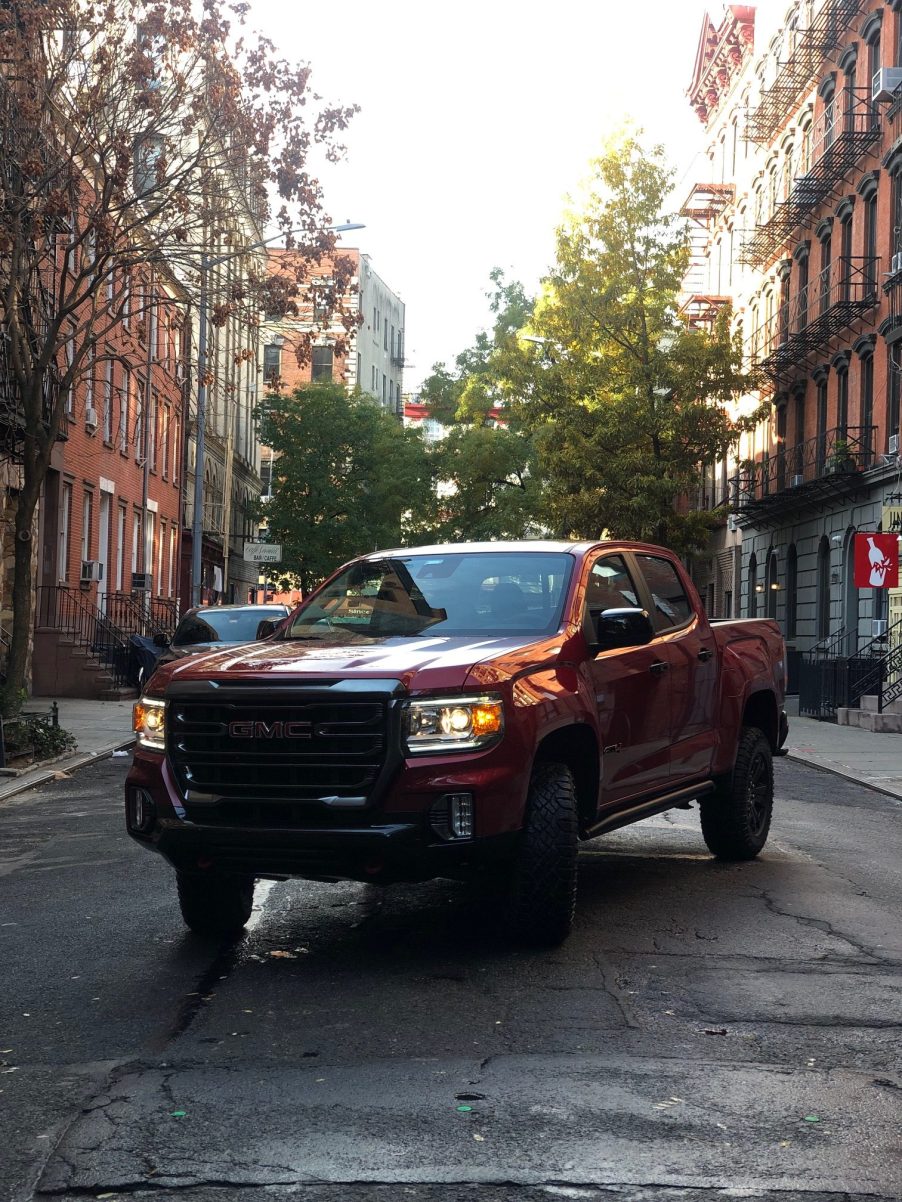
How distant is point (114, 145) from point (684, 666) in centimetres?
1184

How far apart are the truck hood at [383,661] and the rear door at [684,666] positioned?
150 centimetres

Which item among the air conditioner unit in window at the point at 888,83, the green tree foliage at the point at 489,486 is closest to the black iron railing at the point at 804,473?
the air conditioner unit in window at the point at 888,83

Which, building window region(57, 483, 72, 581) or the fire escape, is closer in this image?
building window region(57, 483, 72, 581)

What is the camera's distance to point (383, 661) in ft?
22.2

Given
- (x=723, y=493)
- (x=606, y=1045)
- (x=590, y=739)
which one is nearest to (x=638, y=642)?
(x=590, y=739)

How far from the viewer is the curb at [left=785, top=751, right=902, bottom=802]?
51.5 feet

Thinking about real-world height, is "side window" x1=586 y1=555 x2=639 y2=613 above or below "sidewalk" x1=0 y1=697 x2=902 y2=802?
above

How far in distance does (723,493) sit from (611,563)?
1829 inches

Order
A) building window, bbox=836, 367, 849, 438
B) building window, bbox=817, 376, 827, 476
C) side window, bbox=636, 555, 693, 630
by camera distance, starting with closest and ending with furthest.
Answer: side window, bbox=636, 555, 693, 630, building window, bbox=836, 367, 849, 438, building window, bbox=817, 376, 827, 476

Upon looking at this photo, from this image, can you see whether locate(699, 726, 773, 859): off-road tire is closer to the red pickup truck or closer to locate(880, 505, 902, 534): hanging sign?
the red pickup truck

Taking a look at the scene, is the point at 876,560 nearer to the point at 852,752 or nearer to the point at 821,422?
the point at 852,752

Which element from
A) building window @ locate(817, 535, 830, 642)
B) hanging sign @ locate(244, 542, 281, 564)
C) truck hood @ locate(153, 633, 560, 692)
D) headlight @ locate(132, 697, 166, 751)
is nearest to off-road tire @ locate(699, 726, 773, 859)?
truck hood @ locate(153, 633, 560, 692)

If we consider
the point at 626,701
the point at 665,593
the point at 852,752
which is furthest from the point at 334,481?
the point at 626,701

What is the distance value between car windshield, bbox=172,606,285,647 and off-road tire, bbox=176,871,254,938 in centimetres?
1163
